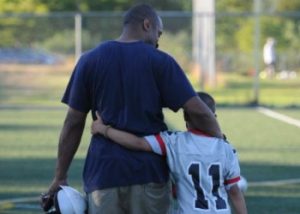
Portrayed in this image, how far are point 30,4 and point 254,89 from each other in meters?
18.7

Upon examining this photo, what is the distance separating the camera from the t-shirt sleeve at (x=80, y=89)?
5793mm

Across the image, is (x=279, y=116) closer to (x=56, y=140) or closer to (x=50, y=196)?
(x=56, y=140)

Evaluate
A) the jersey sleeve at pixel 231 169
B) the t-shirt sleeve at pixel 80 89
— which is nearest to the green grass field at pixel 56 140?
the jersey sleeve at pixel 231 169

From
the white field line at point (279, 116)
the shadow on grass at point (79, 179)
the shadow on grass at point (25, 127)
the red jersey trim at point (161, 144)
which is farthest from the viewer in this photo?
the white field line at point (279, 116)

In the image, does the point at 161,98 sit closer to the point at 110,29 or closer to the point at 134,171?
the point at 134,171

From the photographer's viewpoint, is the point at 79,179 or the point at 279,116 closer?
the point at 79,179

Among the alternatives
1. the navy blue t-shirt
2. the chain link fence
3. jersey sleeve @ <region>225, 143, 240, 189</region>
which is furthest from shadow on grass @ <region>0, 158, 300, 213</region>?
the chain link fence

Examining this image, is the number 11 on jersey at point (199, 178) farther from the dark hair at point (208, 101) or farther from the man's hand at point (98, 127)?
the man's hand at point (98, 127)

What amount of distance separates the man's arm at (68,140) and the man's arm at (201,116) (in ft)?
2.04

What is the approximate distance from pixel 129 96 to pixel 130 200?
1.91 ft

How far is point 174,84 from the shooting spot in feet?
18.6

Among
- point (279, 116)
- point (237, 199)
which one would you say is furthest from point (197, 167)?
point (279, 116)

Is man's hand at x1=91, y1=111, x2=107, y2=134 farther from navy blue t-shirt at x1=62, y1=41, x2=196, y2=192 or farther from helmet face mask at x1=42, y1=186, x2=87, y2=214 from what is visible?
helmet face mask at x1=42, y1=186, x2=87, y2=214

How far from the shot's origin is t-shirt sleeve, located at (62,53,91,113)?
579 cm
